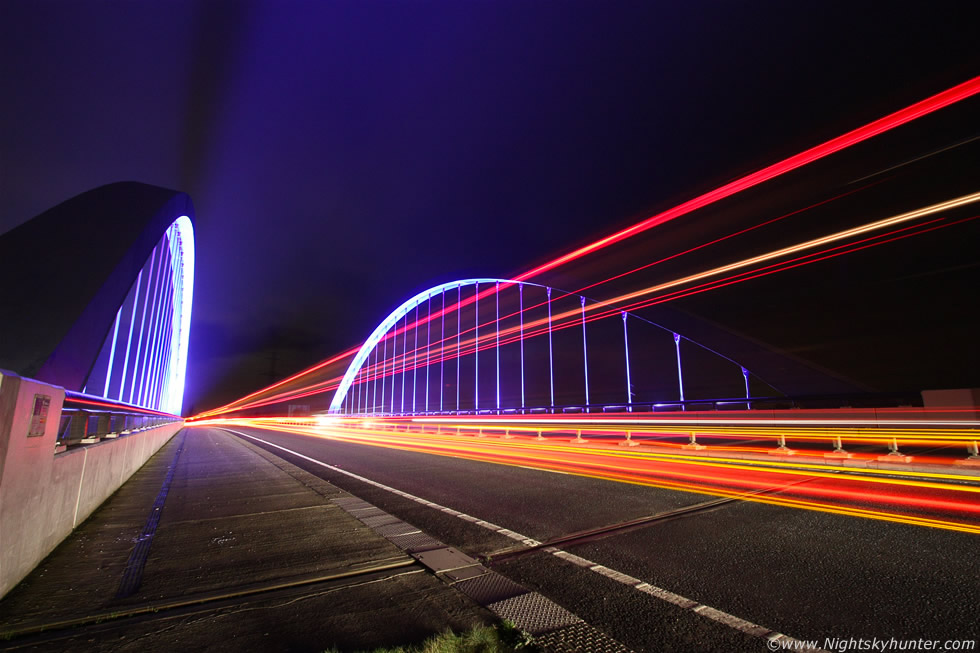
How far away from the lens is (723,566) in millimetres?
3449

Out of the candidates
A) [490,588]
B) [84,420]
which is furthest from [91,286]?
[490,588]

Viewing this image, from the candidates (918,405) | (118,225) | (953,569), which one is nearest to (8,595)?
(953,569)

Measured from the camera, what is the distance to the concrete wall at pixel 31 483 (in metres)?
2.96

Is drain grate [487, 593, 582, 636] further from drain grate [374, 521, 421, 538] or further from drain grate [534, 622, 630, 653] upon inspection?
drain grate [374, 521, 421, 538]

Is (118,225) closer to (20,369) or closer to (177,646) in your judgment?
(20,369)

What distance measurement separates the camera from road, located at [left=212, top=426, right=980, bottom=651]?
2.49m

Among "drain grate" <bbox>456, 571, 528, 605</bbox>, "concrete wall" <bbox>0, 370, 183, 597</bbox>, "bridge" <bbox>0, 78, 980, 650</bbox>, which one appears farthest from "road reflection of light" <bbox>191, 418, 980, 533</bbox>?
"concrete wall" <bbox>0, 370, 183, 597</bbox>

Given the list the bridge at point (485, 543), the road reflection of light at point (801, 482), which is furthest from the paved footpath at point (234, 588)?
the road reflection of light at point (801, 482)

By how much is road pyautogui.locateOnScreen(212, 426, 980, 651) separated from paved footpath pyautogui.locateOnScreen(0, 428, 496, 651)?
0.72m

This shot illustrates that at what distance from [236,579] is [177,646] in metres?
1.01

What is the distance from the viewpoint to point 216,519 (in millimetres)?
5406

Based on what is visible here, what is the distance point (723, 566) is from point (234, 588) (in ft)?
11.8

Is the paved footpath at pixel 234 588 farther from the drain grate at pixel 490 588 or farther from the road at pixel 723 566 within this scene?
the road at pixel 723 566

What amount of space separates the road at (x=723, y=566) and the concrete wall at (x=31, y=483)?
3.17 meters
